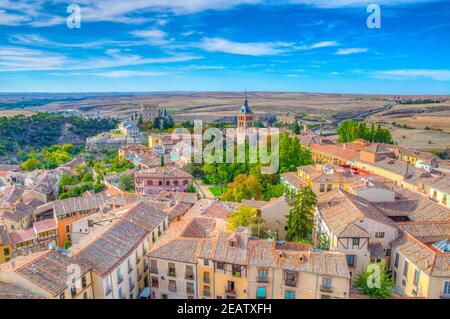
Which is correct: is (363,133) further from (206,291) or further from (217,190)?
(206,291)

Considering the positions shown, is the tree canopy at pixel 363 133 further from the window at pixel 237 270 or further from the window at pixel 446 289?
the window at pixel 237 270

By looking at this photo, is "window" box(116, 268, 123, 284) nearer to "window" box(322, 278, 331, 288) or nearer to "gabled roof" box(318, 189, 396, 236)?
"window" box(322, 278, 331, 288)

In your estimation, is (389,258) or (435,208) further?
(435,208)

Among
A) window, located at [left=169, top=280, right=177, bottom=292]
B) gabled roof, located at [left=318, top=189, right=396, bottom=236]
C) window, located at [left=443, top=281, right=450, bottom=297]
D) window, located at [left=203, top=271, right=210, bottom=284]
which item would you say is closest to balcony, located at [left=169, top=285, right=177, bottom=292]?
window, located at [left=169, top=280, right=177, bottom=292]

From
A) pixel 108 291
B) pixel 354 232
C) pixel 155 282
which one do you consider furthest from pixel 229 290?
pixel 354 232

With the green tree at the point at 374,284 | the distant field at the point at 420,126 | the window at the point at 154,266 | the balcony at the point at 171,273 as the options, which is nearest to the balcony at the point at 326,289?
the green tree at the point at 374,284
